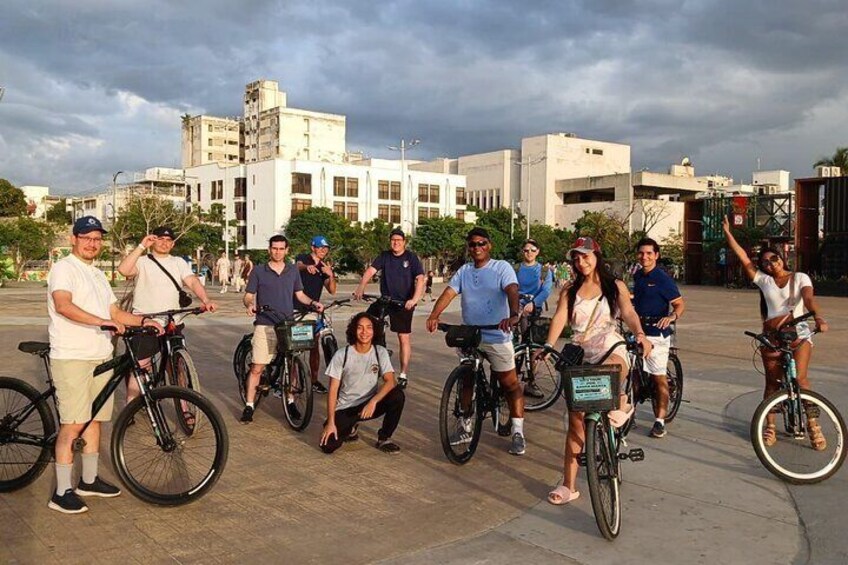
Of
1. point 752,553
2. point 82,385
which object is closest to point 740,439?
point 752,553

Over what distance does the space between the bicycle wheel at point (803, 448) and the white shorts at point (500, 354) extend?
6.35 ft

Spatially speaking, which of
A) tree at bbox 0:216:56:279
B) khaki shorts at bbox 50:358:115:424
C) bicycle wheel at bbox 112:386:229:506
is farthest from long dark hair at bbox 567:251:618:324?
tree at bbox 0:216:56:279

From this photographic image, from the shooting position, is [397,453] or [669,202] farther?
[669,202]

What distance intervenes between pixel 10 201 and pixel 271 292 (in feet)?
256

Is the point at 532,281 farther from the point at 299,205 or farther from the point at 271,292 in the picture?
the point at 299,205

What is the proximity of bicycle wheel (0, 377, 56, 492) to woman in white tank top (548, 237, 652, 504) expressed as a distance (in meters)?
3.52

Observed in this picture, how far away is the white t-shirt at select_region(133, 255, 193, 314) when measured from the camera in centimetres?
682

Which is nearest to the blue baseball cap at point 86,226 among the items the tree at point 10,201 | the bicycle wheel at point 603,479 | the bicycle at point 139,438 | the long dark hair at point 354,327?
the bicycle at point 139,438

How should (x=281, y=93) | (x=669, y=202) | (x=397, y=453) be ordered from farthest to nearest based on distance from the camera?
(x=281, y=93) < (x=669, y=202) < (x=397, y=453)

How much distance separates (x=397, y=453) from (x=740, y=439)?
316cm

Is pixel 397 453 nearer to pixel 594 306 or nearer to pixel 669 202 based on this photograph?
pixel 594 306

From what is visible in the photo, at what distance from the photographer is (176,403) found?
520 cm

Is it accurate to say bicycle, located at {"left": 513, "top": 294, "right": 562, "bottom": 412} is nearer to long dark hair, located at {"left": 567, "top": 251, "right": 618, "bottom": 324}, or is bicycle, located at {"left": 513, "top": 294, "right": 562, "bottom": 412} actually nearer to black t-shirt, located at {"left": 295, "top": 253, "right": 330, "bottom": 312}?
black t-shirt, located at {"left": 295, "top": 253, "right": 330, "bottom": 312}

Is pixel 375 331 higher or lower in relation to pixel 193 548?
higher
